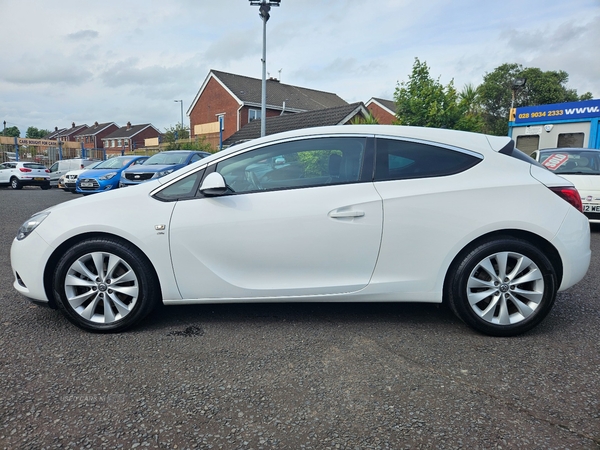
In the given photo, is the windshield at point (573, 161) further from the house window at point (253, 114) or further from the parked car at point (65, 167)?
the house window at point (253, 114)

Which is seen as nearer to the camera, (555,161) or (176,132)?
(555,161)

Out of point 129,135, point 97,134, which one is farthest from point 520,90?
A: point 97,134

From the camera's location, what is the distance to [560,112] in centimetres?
1473

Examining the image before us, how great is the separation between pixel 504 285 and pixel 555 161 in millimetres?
6136

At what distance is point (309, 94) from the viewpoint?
44656mm

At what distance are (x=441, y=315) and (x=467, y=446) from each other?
67.8 inches

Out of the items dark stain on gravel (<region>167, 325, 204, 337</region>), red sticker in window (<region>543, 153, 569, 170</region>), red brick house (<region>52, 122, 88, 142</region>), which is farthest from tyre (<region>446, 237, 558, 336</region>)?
red brick house (<region>52, 122, 88, 142</region>)

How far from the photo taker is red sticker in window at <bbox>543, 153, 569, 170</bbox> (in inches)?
315

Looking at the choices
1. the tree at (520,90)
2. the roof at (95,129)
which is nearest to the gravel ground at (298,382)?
the tree at (520,90)

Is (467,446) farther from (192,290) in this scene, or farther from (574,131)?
(574,131)

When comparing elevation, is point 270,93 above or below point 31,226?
above

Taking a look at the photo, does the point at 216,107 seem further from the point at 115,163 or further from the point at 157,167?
the point at 157,167

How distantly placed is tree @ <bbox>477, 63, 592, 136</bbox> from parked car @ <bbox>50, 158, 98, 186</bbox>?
122 ft

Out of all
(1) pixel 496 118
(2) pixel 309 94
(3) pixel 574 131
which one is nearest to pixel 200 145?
(3) pixel 574 131
